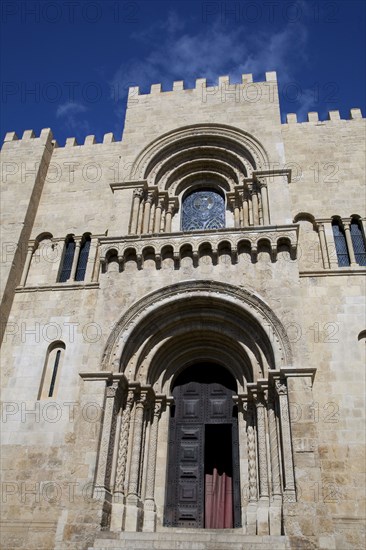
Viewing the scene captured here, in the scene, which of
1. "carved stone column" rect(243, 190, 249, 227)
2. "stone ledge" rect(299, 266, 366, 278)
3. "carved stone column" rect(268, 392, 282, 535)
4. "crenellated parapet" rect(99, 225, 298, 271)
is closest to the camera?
"carved stone column" rect(268, 392, 282, 535)

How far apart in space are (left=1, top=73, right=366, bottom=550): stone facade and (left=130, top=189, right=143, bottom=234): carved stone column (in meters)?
0.05

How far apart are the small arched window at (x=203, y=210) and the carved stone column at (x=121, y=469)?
623 centimetres

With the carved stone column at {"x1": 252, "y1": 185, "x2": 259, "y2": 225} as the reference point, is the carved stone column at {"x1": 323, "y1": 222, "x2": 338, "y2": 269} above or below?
below

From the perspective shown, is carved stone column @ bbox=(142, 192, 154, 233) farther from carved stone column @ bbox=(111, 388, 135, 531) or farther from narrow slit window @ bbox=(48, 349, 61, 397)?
carved stone column @ bbox=(111, 388, 135, 531)

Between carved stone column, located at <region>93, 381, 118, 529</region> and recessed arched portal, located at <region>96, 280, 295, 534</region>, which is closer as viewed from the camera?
carved stone column, located at <region>93, 381, 118, 529</region>

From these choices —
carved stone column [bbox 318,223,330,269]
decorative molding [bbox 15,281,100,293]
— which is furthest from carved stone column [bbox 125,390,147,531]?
carved stone column [bbox 318,223,330,269]

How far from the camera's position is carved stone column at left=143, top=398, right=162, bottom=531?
36.2 ft

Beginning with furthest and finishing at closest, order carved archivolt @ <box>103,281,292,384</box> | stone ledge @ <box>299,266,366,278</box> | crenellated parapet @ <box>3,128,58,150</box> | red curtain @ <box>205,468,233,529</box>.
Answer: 1. crenellated parapet @ <box>3,128,58,150</box>
2. stone ledge @ <box>299,266,366,278</box>
3. carved archivolt @ <box>103,281,292,384</box>
4. red curtain @ <box>205,468,233,529</box>

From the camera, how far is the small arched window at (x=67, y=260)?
50.7 ft

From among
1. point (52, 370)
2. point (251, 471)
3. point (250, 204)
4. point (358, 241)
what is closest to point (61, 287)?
point (52, 370)

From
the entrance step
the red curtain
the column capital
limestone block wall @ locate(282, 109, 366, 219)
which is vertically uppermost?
limestone block wall @ locate(282, 109, 366, 219)

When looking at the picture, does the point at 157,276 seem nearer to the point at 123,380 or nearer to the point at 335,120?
the point at 123,380

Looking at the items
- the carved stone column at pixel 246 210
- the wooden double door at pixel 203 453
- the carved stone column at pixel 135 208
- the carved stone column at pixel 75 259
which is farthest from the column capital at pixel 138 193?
the wooden double door at pixel 203 453

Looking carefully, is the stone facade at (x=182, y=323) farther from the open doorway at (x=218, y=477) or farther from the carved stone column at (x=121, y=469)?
the open doorway at (x=218, y=477)
